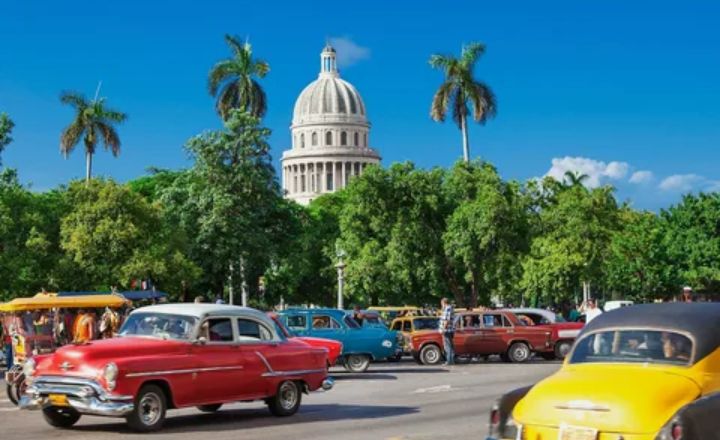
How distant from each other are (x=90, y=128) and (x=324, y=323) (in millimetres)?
36038

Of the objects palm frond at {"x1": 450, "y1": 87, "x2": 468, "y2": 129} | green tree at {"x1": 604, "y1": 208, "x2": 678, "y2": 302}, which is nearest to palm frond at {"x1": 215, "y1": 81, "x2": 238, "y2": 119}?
palm frond at {"x1": 450, "y1": 87, "x2": 468, "y2": 129}

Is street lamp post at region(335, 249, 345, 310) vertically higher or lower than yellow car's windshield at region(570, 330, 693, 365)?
higher

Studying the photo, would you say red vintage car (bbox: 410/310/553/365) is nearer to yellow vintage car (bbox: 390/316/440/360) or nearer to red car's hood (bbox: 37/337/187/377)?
yellow vintage car (bbox: 390/316/440/360)

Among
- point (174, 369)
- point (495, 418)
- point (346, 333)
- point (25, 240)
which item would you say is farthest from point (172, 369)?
point (25, 240)

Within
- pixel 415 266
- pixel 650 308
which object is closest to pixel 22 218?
pixel 415 266

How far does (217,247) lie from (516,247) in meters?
17.2

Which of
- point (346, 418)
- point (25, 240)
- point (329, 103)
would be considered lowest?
point (346, 418)

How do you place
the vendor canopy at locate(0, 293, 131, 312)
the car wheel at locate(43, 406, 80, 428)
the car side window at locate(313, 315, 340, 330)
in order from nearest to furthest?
the car wheel at locate(43, 406, 80, 428), the vendor canopy at locate(0, 293, 131, 312), the car side window at locate(313, 315, 340, 330)

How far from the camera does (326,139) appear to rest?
6314 inches

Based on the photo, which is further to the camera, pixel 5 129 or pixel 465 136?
pixel 465 136

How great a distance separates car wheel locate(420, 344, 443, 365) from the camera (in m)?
31.5

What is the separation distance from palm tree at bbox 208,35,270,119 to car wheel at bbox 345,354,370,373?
31350 mm

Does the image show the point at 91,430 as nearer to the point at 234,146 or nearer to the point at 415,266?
the point at 234,146

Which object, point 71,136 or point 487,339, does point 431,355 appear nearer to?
point 487,339
